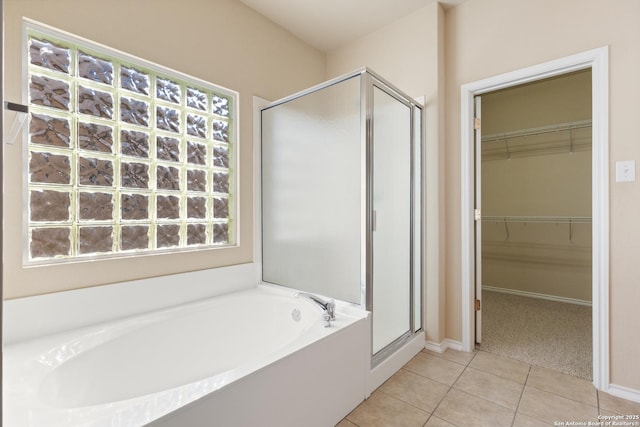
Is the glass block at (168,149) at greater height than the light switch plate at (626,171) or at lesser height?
greater

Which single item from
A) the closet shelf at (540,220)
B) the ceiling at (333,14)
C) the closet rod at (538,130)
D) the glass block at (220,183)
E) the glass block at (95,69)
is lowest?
the closet shelf at (540,220)

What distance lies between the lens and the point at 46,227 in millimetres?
1584

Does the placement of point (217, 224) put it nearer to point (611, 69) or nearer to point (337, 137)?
point (337, 137)

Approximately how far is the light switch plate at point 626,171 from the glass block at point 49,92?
2993mm

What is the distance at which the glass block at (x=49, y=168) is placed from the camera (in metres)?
1.54

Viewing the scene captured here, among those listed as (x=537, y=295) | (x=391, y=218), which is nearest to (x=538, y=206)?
(x=537, y=295)

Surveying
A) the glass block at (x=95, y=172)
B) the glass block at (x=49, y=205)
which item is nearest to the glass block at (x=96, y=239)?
the glass block at (x=49, y=205)

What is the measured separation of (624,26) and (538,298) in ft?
9.58

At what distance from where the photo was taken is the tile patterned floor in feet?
5.35

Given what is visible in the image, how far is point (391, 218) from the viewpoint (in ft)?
7.10

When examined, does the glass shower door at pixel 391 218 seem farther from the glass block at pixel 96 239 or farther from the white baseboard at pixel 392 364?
the glass block at pixel 96 239

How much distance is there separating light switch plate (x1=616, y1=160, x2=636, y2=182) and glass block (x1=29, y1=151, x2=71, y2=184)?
9.76ft

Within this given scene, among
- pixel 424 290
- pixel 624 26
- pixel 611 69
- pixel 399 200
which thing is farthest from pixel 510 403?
pixel 624 26

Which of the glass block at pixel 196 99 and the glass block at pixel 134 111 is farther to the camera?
the glass block at pixel 196 99
